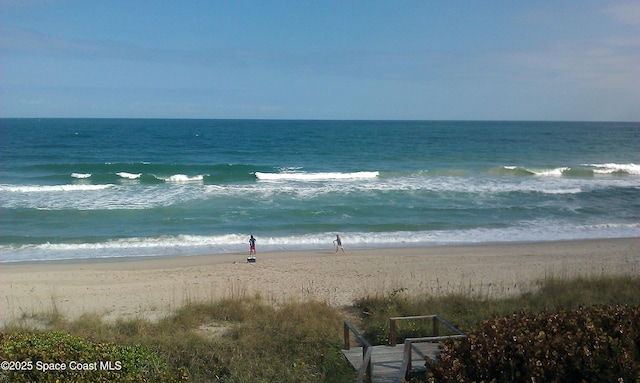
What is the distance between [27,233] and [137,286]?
994cm

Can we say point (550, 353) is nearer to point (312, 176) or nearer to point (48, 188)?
point (48, 188)

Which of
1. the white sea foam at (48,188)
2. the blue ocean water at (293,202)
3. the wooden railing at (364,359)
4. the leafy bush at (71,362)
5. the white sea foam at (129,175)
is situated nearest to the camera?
the leafy bush at (71,362)

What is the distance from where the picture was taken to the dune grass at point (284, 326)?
799 cm

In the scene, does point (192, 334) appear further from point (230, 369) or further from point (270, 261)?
point (270, 261)

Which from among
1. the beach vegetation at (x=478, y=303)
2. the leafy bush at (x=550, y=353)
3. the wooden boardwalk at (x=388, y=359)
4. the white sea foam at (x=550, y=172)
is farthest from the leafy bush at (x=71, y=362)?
the white sea foam at (x=550, y=172)

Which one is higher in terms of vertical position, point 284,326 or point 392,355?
point 392,355

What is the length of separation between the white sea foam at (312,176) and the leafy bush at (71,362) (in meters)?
33.7

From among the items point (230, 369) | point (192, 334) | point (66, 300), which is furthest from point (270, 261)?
point (230, 369)

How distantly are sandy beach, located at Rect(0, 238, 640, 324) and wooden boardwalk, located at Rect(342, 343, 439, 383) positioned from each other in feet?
15.5

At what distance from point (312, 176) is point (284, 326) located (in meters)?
31.3

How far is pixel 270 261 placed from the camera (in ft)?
61.4

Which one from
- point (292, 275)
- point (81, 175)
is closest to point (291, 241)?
point (292, 275)

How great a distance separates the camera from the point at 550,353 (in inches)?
188

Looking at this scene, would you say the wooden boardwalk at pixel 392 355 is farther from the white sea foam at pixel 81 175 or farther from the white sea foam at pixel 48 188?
the white sea foam at pixel 81 175
